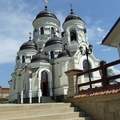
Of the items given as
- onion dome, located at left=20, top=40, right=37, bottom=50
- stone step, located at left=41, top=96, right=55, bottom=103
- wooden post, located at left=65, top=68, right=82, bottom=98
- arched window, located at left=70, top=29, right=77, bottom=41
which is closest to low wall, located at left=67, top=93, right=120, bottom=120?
wooden post, located at left=65, top=68, right=82, bottom=98

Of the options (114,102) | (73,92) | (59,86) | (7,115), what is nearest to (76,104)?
(73,92)

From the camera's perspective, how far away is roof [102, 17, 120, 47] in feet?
23.5

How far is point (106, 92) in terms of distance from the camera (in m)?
5.41

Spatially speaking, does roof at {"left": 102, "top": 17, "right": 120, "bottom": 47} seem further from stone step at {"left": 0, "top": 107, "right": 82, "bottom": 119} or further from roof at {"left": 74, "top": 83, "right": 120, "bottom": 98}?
stone step at {"left": 0, "top": 107, "right": 82, "bottom": 119}

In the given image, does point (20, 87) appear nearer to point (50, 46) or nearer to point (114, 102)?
point (50, 46)

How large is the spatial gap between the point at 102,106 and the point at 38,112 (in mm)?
2328

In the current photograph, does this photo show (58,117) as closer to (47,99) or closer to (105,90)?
(105,90)

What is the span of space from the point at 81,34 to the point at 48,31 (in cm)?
842

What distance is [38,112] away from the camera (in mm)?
5480

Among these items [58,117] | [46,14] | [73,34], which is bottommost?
[58,117]

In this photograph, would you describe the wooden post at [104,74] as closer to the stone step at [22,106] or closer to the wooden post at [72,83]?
the wooden post at [72,83]

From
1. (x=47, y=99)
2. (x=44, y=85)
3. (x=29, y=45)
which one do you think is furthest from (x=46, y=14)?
(x=47, y=99)

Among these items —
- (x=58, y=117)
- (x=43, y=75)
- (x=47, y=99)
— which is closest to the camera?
(x=58, y=117)

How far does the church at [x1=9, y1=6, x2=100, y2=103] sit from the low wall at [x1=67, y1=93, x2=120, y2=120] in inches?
550
